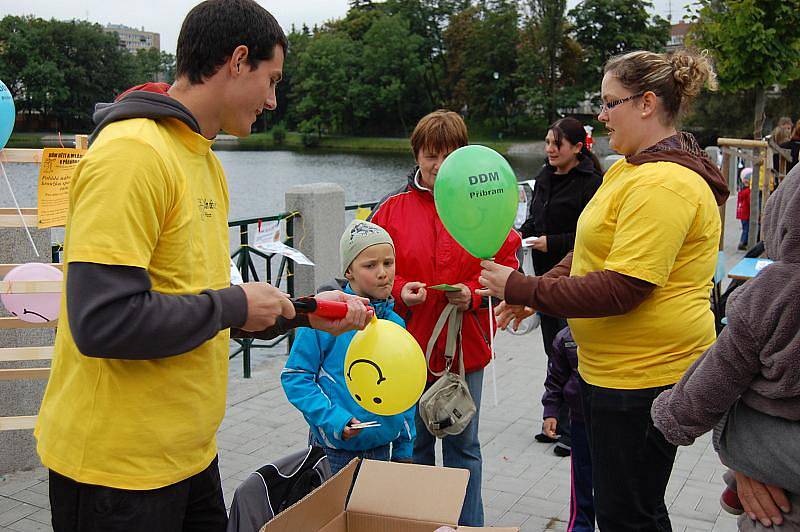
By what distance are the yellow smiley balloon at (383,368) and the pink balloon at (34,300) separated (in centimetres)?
147

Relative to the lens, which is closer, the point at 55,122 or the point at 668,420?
the point at 668,420

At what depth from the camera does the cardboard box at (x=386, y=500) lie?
94.4 inches

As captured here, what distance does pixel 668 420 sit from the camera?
6.81ft

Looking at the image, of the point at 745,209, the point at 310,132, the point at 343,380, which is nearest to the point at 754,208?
the point at 745,209

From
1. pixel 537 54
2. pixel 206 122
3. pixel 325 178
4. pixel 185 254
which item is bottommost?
pixel 325 178

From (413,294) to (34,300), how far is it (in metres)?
1.71

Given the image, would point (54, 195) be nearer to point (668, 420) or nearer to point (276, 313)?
point (276, 313)

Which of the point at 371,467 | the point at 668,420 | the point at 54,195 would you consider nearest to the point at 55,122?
the point at 54,195

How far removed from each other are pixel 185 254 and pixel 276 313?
26 centimetres

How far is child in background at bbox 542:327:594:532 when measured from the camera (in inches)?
145

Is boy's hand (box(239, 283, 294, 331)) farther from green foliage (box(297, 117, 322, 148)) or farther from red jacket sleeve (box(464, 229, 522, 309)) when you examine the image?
green foliage (box(297, 117, 322, 148))

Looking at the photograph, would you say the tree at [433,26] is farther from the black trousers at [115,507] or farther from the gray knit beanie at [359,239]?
the black trousers at [115,507]

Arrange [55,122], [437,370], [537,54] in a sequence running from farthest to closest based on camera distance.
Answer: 1. [537,54]
2. [55,122]
3. [437,370]

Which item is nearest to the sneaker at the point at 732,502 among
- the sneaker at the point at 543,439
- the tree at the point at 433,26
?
the sneaker at the point at 543,439
